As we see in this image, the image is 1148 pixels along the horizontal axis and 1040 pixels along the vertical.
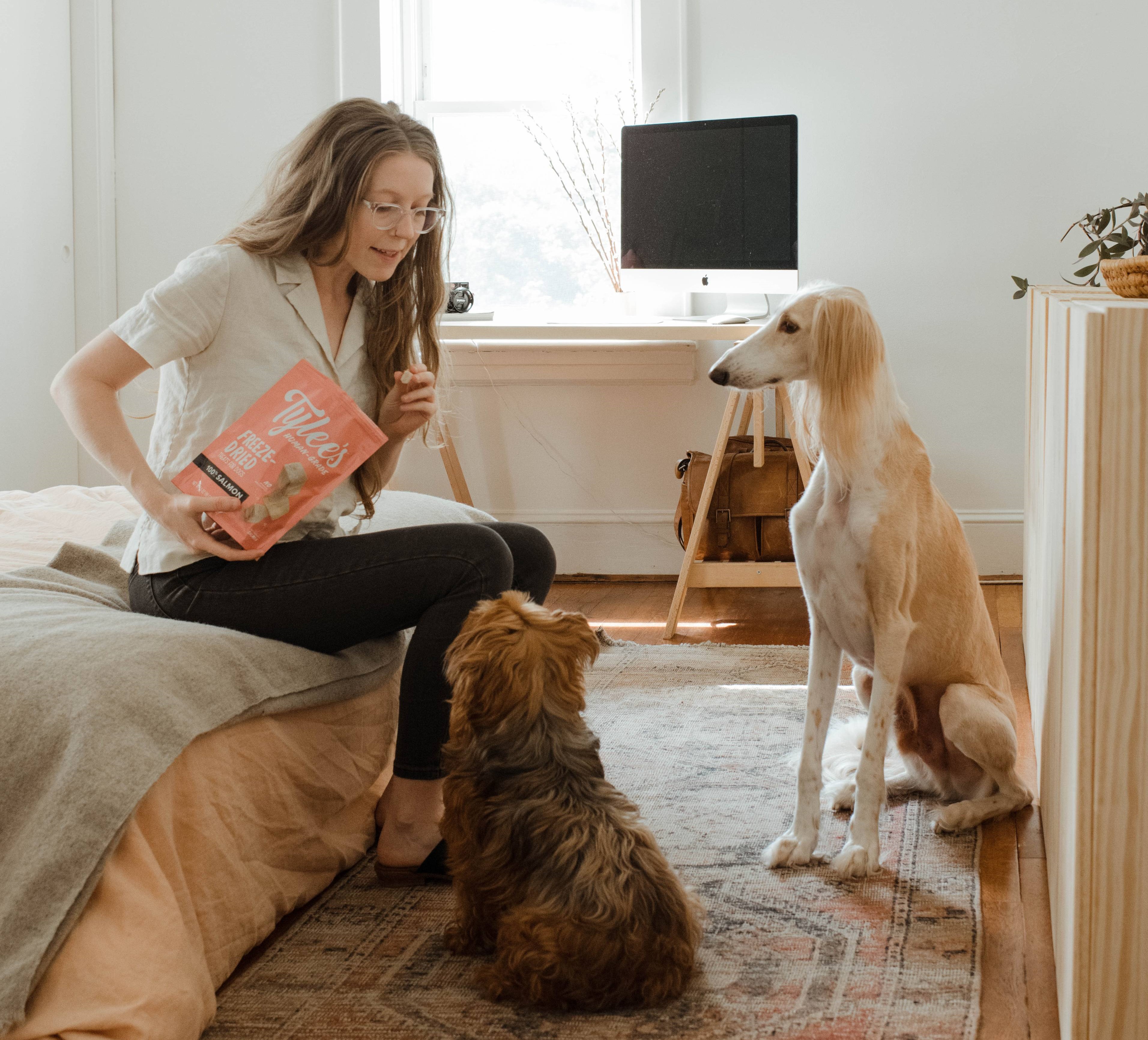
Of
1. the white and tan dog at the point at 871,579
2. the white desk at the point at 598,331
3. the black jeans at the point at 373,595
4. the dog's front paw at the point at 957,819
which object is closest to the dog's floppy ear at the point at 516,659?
the black jeans at the point at 373,595

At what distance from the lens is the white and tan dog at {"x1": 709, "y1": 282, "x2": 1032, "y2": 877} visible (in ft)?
5.81

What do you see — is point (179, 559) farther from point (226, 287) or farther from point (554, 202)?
point (554, 202)

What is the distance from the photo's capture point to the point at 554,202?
4285 millimetres

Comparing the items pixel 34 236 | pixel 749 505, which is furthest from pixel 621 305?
pixel 34 236

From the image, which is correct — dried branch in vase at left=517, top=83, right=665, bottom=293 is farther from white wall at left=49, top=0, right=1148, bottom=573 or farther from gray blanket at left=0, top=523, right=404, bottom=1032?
gray blanket at left=0, top=523, right=404, bottom=1032

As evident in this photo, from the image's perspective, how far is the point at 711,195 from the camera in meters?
3.56

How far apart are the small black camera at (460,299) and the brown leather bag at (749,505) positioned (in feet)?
3.21

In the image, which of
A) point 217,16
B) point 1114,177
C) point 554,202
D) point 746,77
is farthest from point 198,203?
point 1114,177

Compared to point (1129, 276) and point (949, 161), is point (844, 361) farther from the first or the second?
point (949, 161)

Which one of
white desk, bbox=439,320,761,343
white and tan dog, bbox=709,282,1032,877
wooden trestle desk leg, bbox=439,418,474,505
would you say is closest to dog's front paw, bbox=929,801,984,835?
white and tan dog, bbox=709,282,1032,877

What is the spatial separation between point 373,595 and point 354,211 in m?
0.56

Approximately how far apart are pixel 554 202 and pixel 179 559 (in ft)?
9.65

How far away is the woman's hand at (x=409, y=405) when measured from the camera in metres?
1.81

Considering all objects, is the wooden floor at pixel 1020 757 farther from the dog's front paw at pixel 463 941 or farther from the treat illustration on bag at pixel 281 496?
the treat illustration on bag at pixel 281 496
